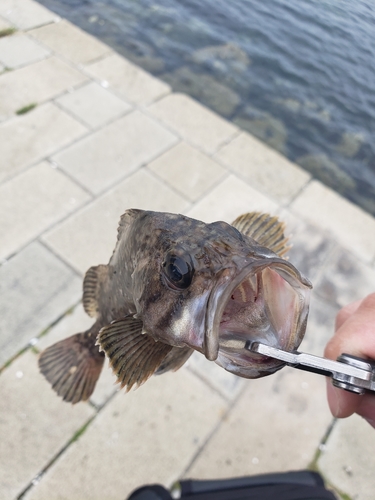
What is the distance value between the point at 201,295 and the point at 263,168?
4.47 metres

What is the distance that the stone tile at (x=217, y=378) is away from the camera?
3.50 meters

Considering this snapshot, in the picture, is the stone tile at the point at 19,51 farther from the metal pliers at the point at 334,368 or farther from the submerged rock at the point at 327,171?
the metal pliers at the point at 334,368

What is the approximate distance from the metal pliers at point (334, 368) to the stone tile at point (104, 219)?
304 centimetres

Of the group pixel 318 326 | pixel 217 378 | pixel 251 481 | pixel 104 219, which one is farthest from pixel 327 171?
pixel 251 481

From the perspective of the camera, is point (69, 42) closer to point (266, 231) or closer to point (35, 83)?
point (35, 83)

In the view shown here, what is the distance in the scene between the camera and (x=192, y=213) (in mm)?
4750

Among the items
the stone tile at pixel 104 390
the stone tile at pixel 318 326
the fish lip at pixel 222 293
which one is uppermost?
the fish lip at pixel 222 293

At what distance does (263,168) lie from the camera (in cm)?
557

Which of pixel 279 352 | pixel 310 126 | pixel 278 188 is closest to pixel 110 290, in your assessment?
pixel 279 352

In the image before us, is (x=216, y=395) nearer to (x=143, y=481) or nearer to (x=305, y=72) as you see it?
(x=143, y=481)

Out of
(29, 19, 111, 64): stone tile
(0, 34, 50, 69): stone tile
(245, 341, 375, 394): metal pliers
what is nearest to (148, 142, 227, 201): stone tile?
(29, 19, 111, 64): stone tile

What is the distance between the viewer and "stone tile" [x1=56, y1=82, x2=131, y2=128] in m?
5.54

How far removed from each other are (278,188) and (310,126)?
10.5 feet

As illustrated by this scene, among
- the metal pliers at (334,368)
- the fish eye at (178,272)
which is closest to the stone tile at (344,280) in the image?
the metal pliers at (334,368)
